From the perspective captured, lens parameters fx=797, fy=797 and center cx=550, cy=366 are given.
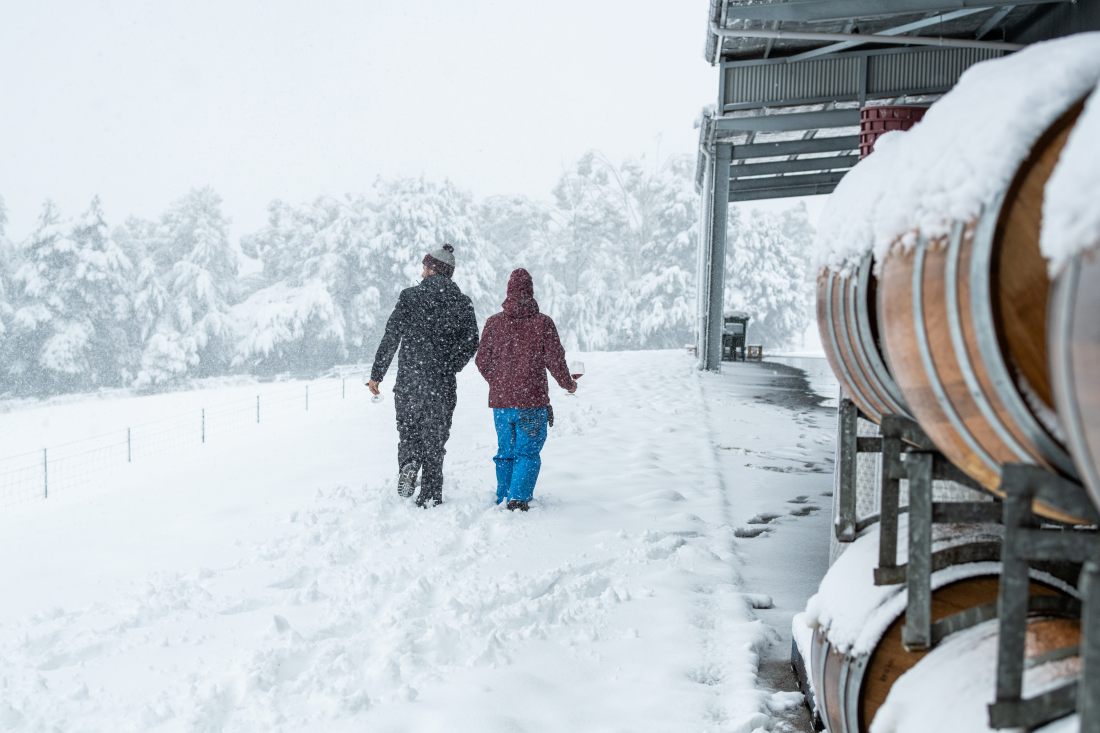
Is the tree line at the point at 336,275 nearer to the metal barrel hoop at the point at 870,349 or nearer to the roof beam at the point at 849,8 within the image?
the roof beam at the point at 849,8

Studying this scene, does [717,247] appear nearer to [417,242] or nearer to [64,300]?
[417,242]

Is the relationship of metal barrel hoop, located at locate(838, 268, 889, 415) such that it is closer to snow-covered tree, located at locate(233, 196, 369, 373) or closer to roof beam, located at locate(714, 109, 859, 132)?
roof beam, located at locate(714, 109, 859, 132)

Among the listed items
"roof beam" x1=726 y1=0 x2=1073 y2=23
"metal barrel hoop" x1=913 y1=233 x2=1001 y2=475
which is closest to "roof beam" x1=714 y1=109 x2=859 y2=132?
"roof beam" x1=726 y1=0 x2=1073 y2=23

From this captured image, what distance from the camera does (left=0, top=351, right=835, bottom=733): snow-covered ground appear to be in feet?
8.53

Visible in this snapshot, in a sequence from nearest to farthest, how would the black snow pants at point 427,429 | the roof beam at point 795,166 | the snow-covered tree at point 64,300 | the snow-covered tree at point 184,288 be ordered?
the black snow pants at point 427,429 → the roof beam at point 795,166 → the snow-covered tree at point 64,300 → the snow-covered tree at point 184,288

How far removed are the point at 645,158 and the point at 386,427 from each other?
42101 millimetres

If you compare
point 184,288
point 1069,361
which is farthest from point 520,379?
point 184,288

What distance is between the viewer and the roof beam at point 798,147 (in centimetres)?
1382

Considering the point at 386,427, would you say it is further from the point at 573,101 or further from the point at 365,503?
the point at 573,101

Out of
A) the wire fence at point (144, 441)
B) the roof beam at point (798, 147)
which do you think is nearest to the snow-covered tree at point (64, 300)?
the wire fence at point (144, 441)

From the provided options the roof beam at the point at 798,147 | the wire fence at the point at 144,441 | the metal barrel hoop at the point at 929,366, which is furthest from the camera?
the wire fence at the point at 144,441

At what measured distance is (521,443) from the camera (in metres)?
4.98

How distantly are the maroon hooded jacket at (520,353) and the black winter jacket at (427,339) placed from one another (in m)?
0.23

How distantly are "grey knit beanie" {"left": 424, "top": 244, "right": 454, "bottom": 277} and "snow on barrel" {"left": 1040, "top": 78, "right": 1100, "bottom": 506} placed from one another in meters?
4.69
